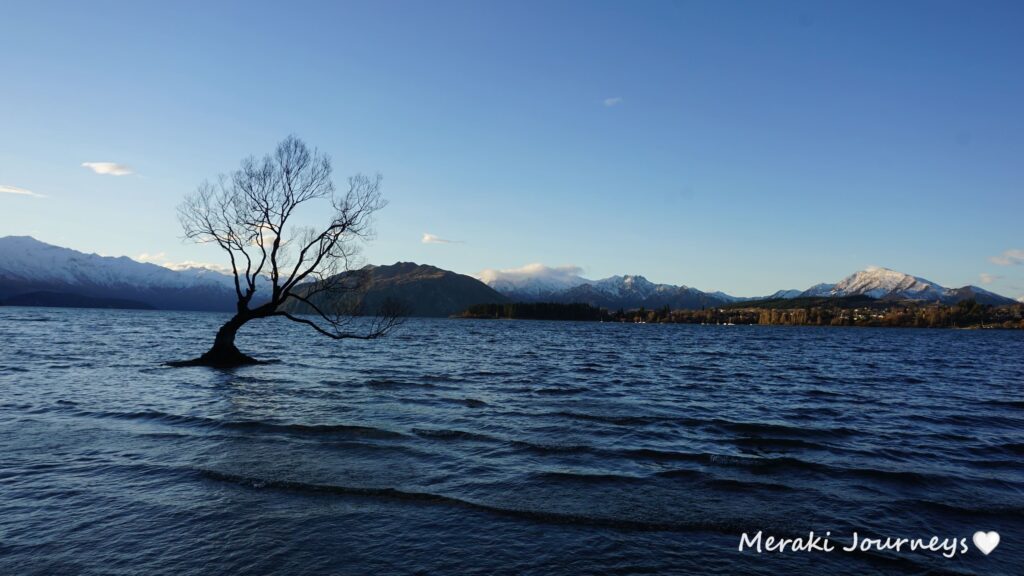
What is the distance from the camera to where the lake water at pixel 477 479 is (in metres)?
9.23

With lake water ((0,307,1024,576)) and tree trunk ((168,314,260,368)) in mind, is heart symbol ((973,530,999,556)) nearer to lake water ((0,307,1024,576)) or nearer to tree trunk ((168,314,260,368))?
lake water ((0,307,1024,576))

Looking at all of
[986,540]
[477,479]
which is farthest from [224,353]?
[986,540]

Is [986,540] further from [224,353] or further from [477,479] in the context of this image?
[224,353]

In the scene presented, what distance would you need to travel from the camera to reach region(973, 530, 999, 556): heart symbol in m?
10.2

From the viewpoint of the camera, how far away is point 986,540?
34.8 feet

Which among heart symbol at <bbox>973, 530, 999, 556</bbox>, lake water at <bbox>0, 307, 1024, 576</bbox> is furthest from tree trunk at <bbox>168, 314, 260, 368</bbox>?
heart symbol at <bbox>973, 530, 999, 556</bbox>

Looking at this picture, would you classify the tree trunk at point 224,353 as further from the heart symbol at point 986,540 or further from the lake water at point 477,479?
the heart symbol at point 986,540

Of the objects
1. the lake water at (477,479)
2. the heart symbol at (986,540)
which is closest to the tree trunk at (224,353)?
the lake water at (477,479)

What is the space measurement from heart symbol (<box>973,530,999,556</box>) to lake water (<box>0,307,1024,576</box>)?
0.21 meters

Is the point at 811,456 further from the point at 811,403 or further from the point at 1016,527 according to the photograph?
the point at 811,403

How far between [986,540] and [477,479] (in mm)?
10507

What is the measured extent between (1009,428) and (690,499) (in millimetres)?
19829

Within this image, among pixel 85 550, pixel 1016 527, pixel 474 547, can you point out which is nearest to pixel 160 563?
pixel 85 550

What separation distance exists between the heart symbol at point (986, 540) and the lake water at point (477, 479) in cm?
21
